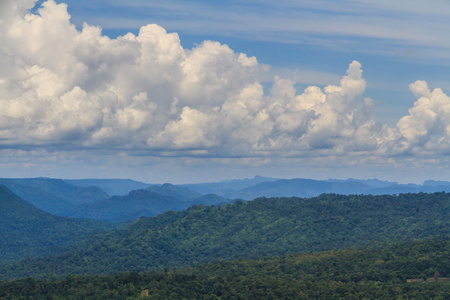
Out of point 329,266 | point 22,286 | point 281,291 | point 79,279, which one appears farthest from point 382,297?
point 22,286

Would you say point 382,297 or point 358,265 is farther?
point 358,265

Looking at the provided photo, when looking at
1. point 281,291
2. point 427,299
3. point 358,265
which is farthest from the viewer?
point 358,265

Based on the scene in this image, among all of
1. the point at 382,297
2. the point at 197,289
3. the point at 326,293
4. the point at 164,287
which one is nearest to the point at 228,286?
the point at 197,289

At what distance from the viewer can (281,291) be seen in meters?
150

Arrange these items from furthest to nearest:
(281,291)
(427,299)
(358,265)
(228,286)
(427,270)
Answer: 1. (358,265)
2. (427,270)
3. (228,286)
4. (281,291)
5. (427,299)

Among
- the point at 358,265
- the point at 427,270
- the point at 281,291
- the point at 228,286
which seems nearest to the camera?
the point at 281,291

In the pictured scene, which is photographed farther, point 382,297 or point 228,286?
Answer: point 228,286

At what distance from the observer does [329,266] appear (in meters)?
199

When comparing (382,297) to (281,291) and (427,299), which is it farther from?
(281,291)

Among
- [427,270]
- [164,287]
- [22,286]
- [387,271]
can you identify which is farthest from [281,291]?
[22,286]

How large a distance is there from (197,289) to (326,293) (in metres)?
40.0

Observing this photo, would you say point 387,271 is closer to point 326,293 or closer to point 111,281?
point 326,293

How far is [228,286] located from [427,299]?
5910 cm

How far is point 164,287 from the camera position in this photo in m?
157
